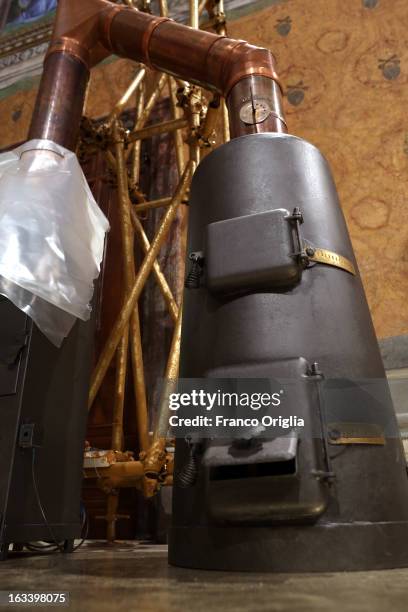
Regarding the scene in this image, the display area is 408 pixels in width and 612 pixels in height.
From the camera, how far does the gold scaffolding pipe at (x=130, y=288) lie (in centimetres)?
217

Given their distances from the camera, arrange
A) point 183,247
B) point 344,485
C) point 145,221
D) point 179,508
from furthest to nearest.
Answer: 1. point 145,221
2. point 183,247
3. point 179,508
4. point 344,485

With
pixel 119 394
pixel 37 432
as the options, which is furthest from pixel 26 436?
pixel 119 394

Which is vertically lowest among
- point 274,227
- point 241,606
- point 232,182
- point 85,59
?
point 241,606

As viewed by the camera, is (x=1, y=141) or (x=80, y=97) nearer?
(x=80, y=97)

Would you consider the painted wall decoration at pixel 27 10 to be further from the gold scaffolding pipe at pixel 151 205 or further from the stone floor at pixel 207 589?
the stone floor at pixel 207 589

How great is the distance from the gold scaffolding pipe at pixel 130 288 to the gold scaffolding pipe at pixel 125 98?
0.19 ft

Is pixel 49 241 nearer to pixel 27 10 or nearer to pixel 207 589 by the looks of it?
pixel 207 589

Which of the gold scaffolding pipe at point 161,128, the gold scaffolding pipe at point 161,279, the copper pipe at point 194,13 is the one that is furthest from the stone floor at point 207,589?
the copper pipe at point 194,13

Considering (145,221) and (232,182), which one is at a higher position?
(145,221)

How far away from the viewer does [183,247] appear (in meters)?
2.80

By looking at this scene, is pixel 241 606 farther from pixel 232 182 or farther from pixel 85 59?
pixel 85 59

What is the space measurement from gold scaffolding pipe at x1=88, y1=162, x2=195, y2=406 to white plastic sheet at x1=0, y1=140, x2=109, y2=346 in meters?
0.68

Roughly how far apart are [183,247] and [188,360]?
161cm

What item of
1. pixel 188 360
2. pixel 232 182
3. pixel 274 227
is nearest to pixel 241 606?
pixel 188 360
